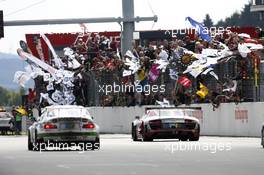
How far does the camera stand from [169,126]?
116 feet

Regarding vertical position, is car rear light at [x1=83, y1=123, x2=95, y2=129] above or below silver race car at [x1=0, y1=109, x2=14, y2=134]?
below

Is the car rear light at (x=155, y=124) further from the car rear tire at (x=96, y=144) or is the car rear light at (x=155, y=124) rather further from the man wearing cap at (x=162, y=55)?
the man wearing cap at (x=162, y=55)

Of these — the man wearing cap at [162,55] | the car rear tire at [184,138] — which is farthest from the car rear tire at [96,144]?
the man wearing cap at [162,55]

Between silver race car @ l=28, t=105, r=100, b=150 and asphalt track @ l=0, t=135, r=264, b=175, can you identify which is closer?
asphalt track @ l=0, t=135, r=264, b=175

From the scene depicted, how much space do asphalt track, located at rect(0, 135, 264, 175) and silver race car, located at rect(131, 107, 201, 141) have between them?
5.26 meters

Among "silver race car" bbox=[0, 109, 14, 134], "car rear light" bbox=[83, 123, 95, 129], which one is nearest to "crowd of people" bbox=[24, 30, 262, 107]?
"silver race car" bbox=[0, 109, 14, 134]

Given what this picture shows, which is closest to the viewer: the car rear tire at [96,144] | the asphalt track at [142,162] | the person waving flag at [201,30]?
the asphalt track at [142,162]

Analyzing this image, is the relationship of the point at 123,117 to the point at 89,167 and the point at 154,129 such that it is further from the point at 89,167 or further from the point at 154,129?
the point at 89,167

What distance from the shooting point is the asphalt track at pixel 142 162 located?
19858 mm

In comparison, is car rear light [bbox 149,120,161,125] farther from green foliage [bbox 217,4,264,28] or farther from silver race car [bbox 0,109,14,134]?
green foliage [bbox 217,4,264,28]

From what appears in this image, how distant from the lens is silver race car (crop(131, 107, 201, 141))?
35.4 m

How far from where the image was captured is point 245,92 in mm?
40594

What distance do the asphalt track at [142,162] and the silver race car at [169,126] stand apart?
526cm

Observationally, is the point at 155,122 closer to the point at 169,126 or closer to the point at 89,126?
the point at 169,126
